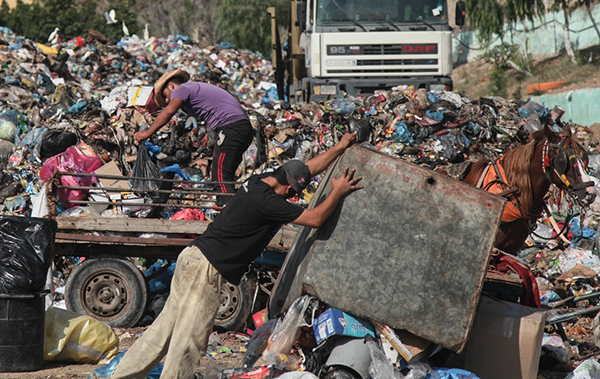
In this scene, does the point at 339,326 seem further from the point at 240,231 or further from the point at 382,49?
the point at 382,49

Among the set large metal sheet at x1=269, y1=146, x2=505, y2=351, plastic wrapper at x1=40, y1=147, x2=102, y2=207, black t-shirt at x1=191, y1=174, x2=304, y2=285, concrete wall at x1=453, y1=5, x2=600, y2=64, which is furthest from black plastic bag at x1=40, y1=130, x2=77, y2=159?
concrete wall at x1=453, y1=5, x2=600, y2=64

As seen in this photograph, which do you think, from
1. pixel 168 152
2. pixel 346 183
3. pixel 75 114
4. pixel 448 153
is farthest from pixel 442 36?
pixel 346 183

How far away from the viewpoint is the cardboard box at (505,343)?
491 cm

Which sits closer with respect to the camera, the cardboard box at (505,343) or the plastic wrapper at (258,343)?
the plastic wrapper at (258,343)

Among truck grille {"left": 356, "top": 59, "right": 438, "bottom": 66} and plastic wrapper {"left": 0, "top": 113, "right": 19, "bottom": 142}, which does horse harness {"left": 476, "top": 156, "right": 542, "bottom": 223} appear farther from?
plastic wrapper {"left": 0, "top": 113, "right": 19, "bottom": 142}

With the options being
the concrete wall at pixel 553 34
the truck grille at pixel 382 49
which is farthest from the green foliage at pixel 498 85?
the truck grille at pixel 382 49

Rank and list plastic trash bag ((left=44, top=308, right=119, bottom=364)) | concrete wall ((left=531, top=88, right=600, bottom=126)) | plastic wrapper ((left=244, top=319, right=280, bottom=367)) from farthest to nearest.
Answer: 1. concrete wall ((left=531, top=88, right=600, bottom=126))
2. plastic trash bag ((left=44, top=308, right=119, bottom=364))
3. plastic wrapper ((left=244, top=319, right=280, bottom=367))

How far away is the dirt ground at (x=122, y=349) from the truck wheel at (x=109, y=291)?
15 cm

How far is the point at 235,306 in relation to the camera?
6.55 metres

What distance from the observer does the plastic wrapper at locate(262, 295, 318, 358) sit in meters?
4.54

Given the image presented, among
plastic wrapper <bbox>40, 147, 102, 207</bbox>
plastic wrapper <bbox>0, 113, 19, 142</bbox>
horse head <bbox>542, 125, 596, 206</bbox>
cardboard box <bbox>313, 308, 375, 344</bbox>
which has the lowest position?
cardboard box <bbox>313, 308, 375, 344</bbox>

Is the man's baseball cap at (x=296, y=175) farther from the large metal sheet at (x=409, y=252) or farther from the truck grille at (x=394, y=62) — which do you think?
the truck grille at (x=394, y=62)

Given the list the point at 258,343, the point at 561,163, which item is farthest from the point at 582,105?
the point at 258,343

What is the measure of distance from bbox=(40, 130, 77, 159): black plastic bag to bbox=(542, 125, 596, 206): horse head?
605cm
